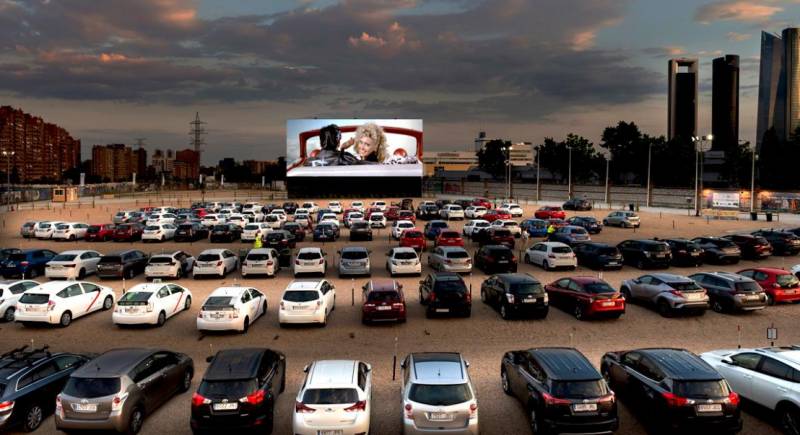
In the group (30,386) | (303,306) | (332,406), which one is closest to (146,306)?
(303,306)

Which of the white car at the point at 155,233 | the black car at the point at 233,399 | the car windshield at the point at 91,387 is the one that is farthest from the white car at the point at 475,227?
the car windshield at the point at 91,387

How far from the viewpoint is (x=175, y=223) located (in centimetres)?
4547

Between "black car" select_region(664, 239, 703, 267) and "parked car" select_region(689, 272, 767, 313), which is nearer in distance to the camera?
"parked car" select_region(689, 272, 767, 313)

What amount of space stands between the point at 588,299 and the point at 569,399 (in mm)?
9455

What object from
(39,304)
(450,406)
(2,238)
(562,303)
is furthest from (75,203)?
(450,406)

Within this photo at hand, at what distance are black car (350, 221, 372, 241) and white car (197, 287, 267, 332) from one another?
21.4m

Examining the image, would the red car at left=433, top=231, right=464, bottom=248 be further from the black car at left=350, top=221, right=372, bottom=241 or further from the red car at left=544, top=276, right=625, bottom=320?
the red car at left=544, top=276, right=625, bottom=320

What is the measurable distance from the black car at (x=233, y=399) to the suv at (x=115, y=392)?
125 centimetres

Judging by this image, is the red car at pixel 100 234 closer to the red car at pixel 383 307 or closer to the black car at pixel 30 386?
the red car at pixel 383 307

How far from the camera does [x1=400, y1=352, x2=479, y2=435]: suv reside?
9.72m

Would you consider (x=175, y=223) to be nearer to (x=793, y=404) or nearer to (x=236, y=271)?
(x=236, y=271)

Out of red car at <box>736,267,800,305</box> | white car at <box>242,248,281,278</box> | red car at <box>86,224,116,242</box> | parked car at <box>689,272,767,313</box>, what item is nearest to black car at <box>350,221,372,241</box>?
white car at <box>242,248,281,278</box>

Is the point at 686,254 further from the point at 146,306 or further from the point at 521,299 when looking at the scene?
the point at 146,306

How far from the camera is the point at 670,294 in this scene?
19781 millimetres
